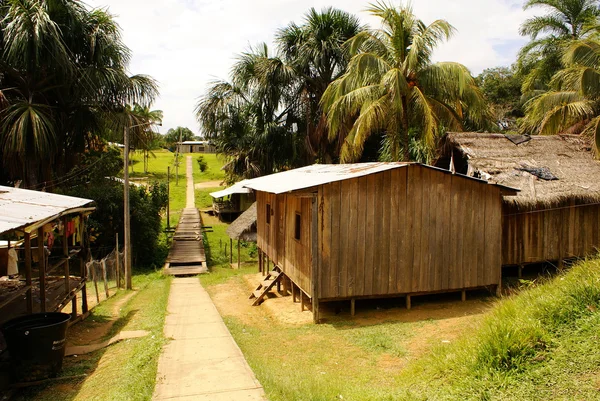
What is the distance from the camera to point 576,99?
18.7m

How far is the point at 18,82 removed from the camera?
19922mm

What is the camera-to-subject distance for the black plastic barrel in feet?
22.0

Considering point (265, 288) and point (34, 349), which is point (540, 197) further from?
point (34, 349)

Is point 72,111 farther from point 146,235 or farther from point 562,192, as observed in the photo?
point 562,192

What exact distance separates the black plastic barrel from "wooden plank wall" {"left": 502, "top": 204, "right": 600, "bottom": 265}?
1181cm

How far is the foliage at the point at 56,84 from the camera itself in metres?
17.9

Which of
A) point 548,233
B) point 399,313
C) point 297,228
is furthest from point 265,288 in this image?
point 548,233

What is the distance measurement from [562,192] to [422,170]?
4.75 meters

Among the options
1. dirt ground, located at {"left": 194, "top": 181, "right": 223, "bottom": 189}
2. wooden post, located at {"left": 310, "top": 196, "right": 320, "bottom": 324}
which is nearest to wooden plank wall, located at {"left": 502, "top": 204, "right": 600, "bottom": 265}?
wooden post, located at {"left": 310, "top": 196, "right": 320, "bottom": 324}

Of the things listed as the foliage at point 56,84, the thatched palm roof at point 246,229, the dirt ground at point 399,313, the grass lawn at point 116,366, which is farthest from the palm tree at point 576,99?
the foliage at point 56,84

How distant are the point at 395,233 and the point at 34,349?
7.86 meters

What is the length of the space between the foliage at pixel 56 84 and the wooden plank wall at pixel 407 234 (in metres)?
13.5

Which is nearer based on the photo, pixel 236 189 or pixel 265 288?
pixel 265 288

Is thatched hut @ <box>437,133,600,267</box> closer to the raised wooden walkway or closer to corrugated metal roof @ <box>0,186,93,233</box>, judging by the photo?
corrugated metal roof @ <box>0,186,93,233</box>
